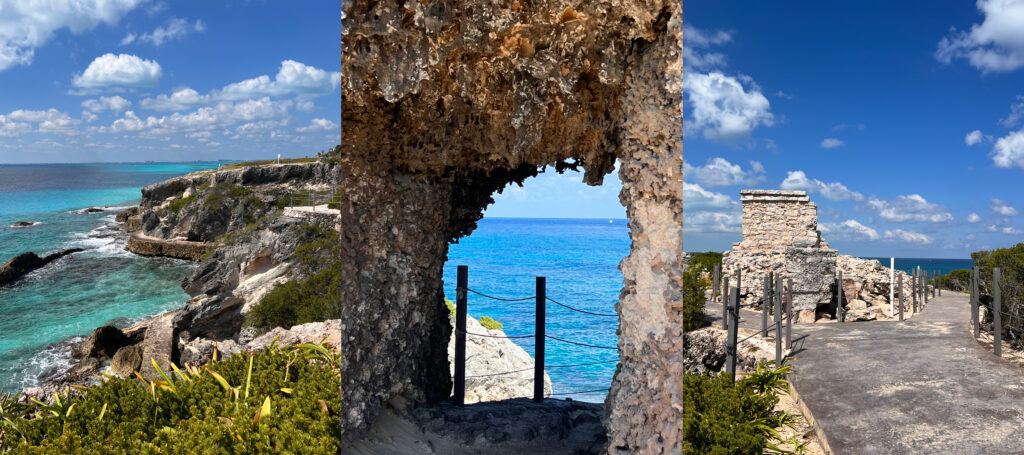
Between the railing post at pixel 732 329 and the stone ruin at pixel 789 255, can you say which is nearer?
the railing post at pixel 732 329

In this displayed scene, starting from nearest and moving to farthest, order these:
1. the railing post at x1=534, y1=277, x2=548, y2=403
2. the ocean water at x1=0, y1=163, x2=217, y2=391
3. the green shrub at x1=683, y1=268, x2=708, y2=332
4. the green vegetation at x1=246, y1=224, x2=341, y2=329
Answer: the railing post at x1=534, y1=277, x2=548, y2=403 < the green shrub at x1=683, y1=268, x2=708, y2=332 < the green vegetation at x1=246, y1=224, x2=341, y2=329 < the ocean water at x1=0, y1=163, x2=217, y2=391

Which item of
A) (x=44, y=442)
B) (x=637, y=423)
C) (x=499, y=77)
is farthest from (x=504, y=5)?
(x=44, y=442)

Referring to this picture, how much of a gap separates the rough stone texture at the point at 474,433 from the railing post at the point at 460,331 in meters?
0.59

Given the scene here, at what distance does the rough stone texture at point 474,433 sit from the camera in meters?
4.18

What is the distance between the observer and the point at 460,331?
5.49 m

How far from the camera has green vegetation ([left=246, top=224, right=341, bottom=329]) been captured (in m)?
14.0

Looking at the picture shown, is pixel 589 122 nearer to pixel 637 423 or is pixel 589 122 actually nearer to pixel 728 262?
pixel 637 423

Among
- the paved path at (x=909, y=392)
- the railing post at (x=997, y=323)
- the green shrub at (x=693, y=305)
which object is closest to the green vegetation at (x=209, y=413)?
the paved path at (x=909, y=392)

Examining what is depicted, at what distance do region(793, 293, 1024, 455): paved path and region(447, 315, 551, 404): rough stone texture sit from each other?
425cm

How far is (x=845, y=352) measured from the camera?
10023 millimetres

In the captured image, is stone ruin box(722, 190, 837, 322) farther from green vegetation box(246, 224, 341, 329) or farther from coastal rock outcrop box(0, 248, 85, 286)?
coastal rock outcrop box(0, 248, 85, 286)

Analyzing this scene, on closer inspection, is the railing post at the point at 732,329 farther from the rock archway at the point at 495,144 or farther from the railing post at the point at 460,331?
the rock archway at the point at 495,144

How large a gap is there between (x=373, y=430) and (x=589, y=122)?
2569 mm

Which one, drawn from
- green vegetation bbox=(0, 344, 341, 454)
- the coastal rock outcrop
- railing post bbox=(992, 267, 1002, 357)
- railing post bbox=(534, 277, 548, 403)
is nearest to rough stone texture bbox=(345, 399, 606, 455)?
green vegetation bbox=(0, 344, 341, 454)
